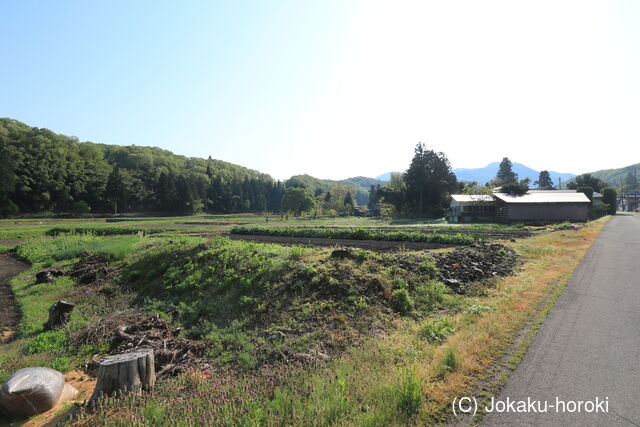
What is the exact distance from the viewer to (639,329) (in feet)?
19.0

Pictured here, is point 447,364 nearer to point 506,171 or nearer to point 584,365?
point 584,365

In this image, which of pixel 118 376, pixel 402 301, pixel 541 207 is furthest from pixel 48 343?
pixel 541 207

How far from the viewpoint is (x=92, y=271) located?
14555mm

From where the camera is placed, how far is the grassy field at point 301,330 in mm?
3889

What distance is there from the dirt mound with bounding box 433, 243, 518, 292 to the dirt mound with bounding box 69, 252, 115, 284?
14166 mm

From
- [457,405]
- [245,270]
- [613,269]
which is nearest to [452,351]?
[457,405]

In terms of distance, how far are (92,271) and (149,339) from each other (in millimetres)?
10065

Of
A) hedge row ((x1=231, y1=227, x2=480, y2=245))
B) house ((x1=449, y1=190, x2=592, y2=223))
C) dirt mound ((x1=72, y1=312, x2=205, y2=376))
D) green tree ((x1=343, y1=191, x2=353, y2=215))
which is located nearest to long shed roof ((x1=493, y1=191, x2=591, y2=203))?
house ((x1=449, y1=190, x2=592, y2=223))

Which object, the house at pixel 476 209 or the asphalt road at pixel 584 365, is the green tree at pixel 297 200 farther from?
the asphalt road at pixel 584 365

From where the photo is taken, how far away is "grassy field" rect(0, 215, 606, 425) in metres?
3.89

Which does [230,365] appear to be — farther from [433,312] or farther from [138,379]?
[433,312]

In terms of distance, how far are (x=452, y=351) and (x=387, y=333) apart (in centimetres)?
194

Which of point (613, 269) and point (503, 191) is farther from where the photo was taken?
point (503, 191)

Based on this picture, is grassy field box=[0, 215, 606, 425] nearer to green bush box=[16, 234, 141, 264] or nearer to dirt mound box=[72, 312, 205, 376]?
dirt mound box=[72, 312, 205, 376]
